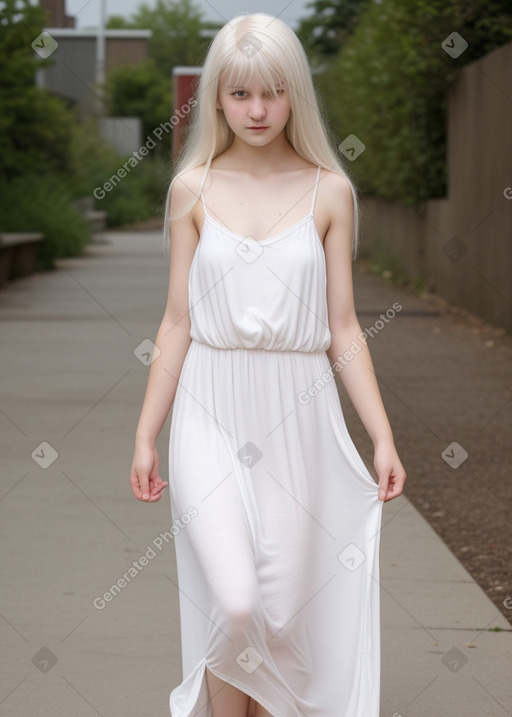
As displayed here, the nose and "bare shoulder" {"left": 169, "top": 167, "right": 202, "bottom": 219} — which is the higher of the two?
the nose

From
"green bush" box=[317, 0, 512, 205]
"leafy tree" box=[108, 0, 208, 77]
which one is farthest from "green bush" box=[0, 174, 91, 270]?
"leafy tree" box=[108, 0, 208, 77]

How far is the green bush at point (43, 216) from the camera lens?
2219 centimetres

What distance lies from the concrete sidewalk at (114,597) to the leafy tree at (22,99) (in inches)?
512

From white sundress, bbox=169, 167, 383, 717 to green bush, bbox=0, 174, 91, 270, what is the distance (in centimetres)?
1905

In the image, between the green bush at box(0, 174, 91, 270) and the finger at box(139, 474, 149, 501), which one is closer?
the finger at box(139, 474, 149, 501)

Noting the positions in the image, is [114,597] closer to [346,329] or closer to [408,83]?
[346,329]

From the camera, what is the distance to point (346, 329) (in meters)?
3.08

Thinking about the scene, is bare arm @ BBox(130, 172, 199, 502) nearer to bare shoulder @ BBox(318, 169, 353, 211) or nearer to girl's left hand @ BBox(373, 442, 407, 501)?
bare shoulder @ BBox(318, 169, 353, 211)

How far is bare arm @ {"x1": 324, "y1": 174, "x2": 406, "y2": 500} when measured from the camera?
3016 mm

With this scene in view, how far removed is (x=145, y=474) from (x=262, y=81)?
90 centimetres

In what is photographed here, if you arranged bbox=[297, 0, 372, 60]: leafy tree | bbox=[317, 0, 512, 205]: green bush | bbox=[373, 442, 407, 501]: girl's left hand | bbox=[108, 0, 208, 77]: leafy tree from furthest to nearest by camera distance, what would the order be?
bbox=[108, 0, 208, 77]: leafy tree < bbox=[297, 0, 372, 60]: leafy tree < bbox=[317, 0, 512, 205]: green bush < bbox=[373, 442, 407, 501]: girl's left hand

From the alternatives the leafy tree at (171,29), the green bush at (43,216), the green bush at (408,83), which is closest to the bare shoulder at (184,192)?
the green bush at (408,83)

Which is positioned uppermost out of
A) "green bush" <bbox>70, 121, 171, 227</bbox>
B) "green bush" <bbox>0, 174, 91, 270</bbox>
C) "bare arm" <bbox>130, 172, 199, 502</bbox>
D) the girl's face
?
the girl's face

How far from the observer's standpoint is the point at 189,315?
3049 mm
